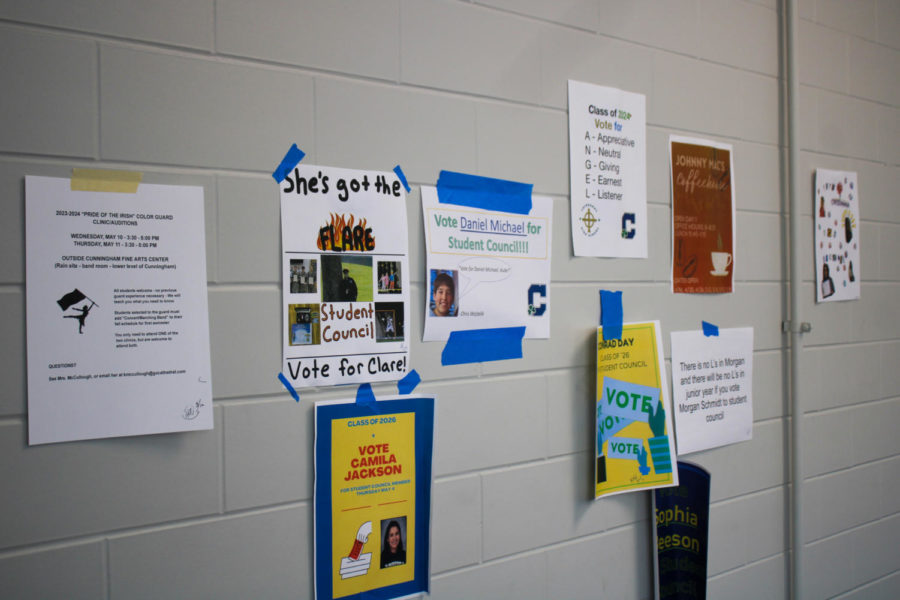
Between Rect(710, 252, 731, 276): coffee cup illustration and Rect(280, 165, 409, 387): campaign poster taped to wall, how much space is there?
839 mm

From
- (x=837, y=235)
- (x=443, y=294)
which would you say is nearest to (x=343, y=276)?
(x=443, y=294)

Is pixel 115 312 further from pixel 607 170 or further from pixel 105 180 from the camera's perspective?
pixel 607 170

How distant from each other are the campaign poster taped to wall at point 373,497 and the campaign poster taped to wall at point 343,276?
0.08m

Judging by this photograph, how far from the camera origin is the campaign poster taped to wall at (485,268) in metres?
1.03

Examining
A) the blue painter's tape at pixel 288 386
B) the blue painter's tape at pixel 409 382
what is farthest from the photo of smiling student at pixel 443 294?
the blue painter's tape at pixel 288 386

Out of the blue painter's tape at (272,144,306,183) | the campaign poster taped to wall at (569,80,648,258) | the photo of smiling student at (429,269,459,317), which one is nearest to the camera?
the blue painter's tape at (272,144,306,183)

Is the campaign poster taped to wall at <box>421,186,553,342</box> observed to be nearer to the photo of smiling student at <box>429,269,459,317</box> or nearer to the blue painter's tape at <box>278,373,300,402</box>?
the photo of smiling student at <box>429,269,459,317</box>

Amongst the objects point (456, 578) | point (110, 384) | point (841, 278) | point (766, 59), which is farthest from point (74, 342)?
point (841, 278)

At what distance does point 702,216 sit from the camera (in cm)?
137

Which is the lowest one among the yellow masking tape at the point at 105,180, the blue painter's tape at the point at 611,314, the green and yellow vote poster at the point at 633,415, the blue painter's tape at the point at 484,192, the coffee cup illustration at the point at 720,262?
the green and yellow vote poster at the point at 633,415

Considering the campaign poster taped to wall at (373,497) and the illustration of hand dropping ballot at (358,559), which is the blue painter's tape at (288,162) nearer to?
the campaign poster taped to wall at (373,497)

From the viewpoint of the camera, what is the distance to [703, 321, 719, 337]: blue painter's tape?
1.37 m

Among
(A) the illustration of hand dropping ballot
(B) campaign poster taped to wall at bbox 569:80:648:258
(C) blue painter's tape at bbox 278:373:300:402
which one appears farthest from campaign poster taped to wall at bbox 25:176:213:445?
(B) campaign poster taped to wall at bbox 569:80:648:258

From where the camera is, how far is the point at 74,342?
0.77 meters
